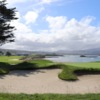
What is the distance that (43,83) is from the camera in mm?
19797

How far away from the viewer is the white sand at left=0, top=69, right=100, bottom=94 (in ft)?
60.0

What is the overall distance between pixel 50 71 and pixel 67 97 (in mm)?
7180

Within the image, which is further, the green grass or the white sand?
the white sand

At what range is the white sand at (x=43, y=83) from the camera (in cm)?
1828

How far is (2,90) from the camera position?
1769 centimetres

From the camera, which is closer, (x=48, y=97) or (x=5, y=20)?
(x=48, y=97)

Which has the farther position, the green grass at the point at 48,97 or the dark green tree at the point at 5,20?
the dark green tree at the point at 5,20

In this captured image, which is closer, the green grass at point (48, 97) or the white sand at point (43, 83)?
the green grass at point (48, 97)

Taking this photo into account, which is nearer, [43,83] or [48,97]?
[48,97]

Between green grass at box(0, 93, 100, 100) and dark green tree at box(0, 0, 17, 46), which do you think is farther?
dark green tree at box(0, 0, 17, 46)

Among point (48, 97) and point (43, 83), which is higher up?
point (48, 97)

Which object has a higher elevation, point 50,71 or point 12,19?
point 12,19

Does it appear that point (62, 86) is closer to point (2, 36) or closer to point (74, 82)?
point (74, 82)

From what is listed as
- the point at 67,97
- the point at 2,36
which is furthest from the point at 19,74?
the point at 2,36
